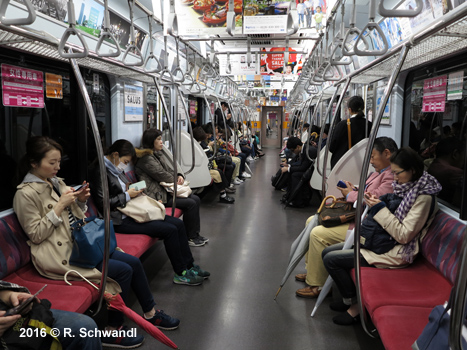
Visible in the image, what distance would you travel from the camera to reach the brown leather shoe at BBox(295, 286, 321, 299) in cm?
342

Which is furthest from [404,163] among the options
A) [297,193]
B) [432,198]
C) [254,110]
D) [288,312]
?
[254,110]

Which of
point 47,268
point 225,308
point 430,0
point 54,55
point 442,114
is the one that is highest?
point 430,0

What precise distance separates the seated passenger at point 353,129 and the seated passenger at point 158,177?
5.90 ft

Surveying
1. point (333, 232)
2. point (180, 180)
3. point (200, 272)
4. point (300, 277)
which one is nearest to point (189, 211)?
point (180, 180)

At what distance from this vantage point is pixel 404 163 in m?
2.78

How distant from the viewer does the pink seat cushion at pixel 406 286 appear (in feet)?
7.80

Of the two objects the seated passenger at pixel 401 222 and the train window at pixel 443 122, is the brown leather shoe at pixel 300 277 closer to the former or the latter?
the seated passenger at pixel 401 222

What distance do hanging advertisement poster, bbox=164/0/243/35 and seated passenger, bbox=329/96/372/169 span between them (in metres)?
1.65

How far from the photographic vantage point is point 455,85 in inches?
130

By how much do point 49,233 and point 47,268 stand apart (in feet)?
0.73

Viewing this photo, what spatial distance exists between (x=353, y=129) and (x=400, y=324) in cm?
299

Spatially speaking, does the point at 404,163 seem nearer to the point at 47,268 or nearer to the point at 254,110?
the point at 47,268

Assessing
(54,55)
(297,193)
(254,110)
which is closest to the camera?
(54,55)

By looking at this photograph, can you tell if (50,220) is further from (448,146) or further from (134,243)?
(448,146)
